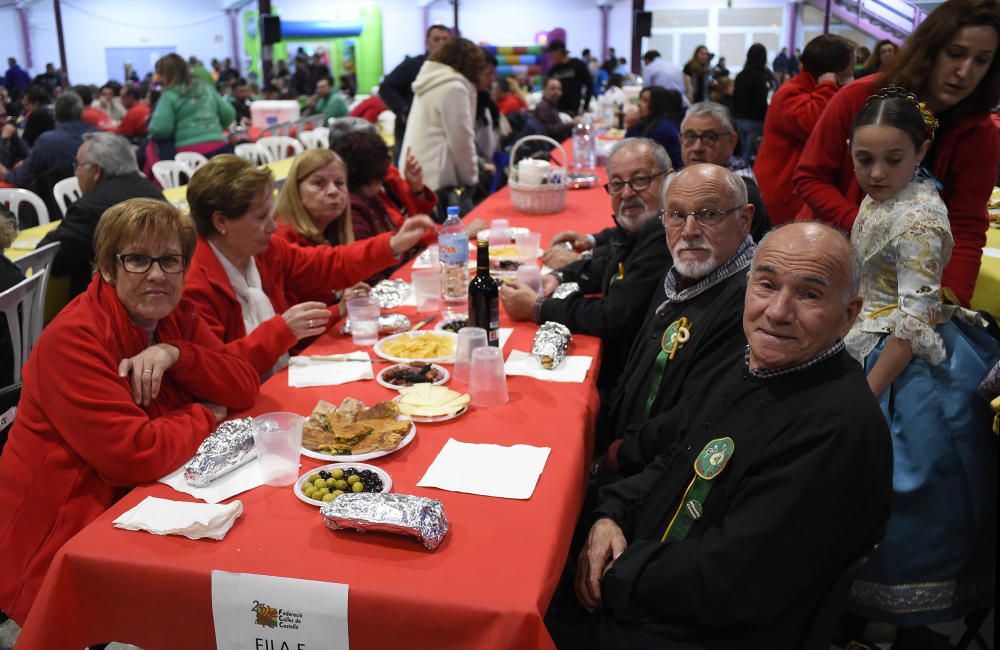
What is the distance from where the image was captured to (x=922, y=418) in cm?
202

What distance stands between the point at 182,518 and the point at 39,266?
7.45 feet

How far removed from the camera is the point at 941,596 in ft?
6.63

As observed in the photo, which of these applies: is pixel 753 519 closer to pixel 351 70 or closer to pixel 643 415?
pixel 643 415

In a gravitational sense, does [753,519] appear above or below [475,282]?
below

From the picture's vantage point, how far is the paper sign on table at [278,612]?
4.20 ft

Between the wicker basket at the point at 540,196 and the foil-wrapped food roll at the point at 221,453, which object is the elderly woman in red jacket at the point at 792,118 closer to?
the wicker basket at the point at 540,196

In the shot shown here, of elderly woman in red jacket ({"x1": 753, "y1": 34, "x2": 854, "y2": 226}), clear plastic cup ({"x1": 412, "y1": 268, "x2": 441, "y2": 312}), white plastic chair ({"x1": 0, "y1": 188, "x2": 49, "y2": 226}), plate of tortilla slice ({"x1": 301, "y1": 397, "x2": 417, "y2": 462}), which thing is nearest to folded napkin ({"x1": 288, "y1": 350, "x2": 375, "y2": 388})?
plate of tortilla slice ({"x1": 301, "y1": 397, "x2": 417, "y2": 462})

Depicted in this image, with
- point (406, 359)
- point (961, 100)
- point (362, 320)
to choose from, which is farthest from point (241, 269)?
point (961, 100)

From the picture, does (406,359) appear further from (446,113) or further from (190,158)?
(190,158)

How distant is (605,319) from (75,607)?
63.4 inches

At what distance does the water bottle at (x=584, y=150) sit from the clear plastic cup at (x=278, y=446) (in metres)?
4.92

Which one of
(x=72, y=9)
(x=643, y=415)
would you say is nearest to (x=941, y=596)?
(x=643, y=415)

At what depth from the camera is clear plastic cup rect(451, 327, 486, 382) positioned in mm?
2109

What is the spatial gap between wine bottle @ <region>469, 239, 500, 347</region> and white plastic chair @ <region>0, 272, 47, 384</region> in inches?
60.4
